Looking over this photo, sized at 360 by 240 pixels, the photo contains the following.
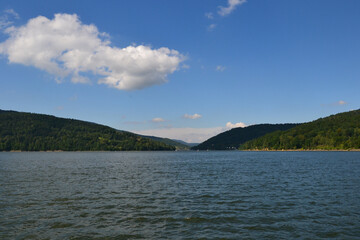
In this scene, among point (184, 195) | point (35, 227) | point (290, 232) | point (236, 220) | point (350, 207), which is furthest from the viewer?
point (184, 195)

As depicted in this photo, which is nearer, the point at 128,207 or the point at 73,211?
the point at 73,211

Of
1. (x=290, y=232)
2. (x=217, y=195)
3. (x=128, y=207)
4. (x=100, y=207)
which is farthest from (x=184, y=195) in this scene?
(x=290, y=232)

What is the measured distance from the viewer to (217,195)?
39281mm

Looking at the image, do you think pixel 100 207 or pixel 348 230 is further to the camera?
pixel 100 207

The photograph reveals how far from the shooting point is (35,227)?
2342 centimetres

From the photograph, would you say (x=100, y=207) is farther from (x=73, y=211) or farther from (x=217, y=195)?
(x=217, y=195)

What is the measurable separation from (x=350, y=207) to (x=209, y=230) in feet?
64.9

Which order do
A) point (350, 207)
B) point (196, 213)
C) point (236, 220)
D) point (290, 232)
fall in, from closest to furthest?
1. point (290, 232)
2. point (236, 220)
3. point (196, 213)
4. point (350, 207)

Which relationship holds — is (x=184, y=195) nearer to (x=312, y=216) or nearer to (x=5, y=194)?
(x=312, y=216)

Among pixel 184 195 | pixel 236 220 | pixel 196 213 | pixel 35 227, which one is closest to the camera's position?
pixel 35 227

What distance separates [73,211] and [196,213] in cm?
1423

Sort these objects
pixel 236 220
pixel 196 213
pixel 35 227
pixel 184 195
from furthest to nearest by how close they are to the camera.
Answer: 1. pixel 184 195
2. pixel 196 213
3. pixel 236 220
4. pixel 35 227

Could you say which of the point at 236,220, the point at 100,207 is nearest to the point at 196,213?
the point at 236,220

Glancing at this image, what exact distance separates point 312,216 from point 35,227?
Result: 27514 millimetres
